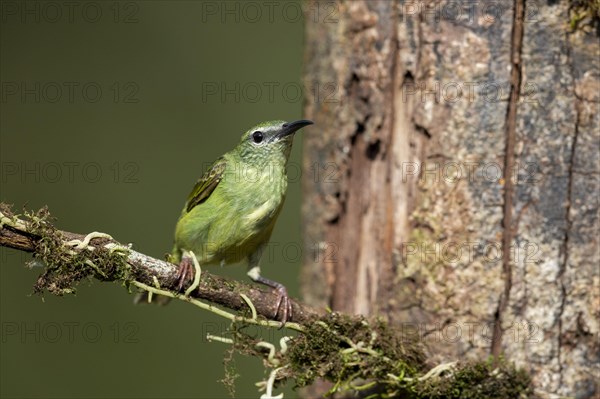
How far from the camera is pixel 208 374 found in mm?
10156

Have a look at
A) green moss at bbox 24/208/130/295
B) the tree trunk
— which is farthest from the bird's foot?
the tree trunk

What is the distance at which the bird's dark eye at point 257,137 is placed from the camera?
6.07m

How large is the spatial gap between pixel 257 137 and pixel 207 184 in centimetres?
56

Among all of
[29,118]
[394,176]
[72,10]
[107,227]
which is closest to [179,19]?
[72,10]

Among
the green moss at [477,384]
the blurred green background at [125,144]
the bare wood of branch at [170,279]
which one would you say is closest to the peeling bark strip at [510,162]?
the green moss at [477,384]

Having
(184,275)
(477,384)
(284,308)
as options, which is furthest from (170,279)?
(477,384)

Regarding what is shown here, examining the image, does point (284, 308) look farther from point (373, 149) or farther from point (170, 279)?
point (373, 149)

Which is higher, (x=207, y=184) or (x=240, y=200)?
(x=207, y=184)

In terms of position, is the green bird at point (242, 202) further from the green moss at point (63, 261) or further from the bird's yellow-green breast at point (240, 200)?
the green moss at point (63, 261)

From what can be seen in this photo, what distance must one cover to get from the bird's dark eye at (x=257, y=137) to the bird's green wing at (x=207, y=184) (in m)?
0.33

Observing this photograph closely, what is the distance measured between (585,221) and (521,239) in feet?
1.32

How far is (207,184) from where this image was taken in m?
6.16

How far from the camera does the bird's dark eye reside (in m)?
6.07

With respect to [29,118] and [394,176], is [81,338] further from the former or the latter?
[394,176]
